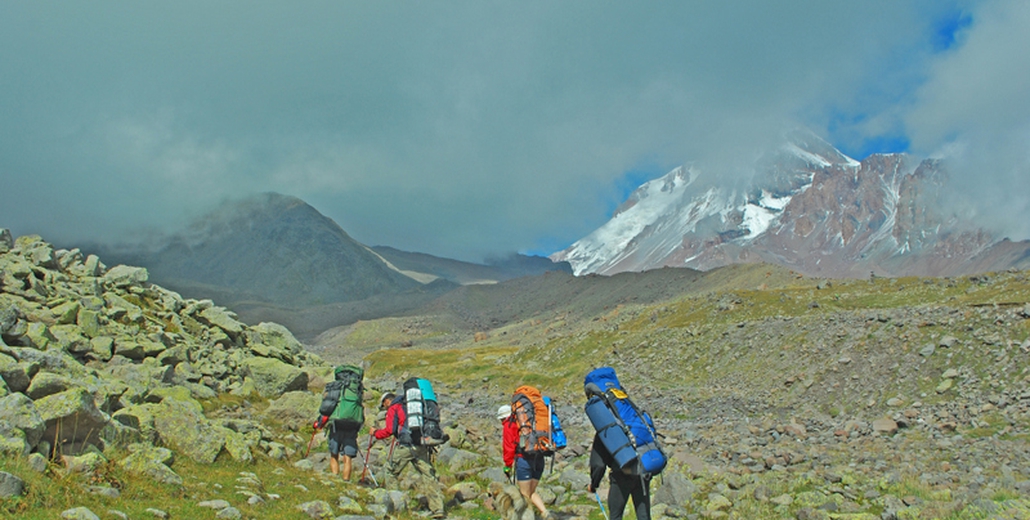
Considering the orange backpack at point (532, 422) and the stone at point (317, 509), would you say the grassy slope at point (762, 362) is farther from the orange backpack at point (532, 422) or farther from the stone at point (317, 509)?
the orange backpack at point (532, 422)

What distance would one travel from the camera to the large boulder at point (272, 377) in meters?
26.5

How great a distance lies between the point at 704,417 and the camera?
28609mm

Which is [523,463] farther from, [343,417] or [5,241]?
[5,241]

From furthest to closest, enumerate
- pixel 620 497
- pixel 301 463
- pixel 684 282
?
pixel 684 282 → pixel 301 463 → pixel 620 497

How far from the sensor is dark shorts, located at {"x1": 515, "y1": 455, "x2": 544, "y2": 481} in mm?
10871

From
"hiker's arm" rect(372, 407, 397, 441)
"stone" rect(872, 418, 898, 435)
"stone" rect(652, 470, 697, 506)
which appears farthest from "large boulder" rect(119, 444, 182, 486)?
"stone" rect(872, 418, 898, 435)

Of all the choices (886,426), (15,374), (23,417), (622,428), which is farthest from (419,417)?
(886,426)

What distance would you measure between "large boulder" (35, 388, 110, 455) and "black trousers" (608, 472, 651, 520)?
8822 mm

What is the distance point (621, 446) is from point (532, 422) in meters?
2.26

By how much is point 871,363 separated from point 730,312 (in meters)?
22.9

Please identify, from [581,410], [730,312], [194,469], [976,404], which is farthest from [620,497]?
[730,312]

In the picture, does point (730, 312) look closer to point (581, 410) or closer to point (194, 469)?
point (581, 410)

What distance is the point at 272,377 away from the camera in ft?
88.3

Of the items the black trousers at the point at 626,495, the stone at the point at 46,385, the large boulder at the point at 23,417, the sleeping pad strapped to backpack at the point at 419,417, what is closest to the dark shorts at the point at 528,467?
the black trousers at the point at 626,495
